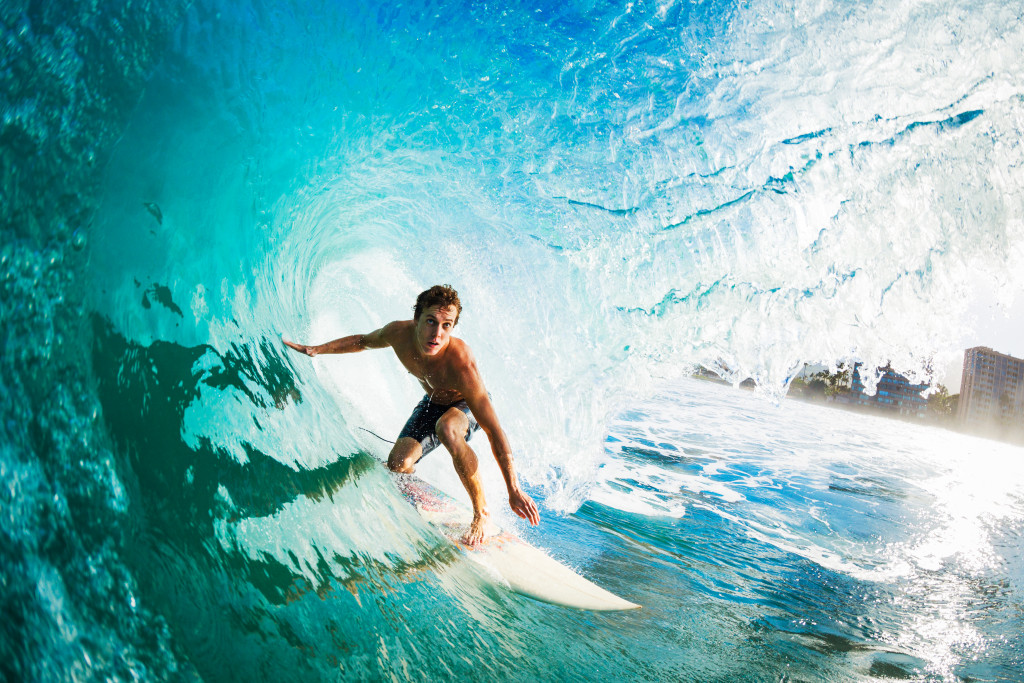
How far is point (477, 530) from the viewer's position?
354 centimetres

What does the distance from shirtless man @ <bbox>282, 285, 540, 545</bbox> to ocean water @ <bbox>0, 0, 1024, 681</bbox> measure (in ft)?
1.08

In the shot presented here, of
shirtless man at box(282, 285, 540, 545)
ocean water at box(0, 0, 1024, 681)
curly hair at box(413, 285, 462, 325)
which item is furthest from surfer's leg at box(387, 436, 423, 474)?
curly hair at box(413, 285, 462, 325)

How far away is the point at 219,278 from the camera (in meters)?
3.33

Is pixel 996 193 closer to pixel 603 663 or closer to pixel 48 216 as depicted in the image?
pixel 603 663

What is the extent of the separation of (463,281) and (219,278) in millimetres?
2675

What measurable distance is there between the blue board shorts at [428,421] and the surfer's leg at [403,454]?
1.4 inches

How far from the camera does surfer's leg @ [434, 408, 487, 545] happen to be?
345 cm

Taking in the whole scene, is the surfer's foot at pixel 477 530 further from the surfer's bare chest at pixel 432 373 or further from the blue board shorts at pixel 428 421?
the surfer's bare chest at pixel 432 373

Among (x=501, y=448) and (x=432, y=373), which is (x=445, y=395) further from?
(x=501, y=448)

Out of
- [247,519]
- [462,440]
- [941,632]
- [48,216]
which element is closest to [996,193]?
[941,632]

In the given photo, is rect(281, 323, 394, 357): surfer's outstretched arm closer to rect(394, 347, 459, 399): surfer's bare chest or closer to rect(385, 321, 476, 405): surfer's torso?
rect(385, 321, 476, 405): surfer's torso

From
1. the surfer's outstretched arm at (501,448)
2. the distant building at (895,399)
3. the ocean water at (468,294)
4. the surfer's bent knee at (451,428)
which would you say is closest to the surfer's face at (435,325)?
the surfer's outstretched arm at (501,448)

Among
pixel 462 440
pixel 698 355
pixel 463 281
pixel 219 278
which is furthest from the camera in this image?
pixel 463 281

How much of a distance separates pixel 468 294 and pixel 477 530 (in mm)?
2766
